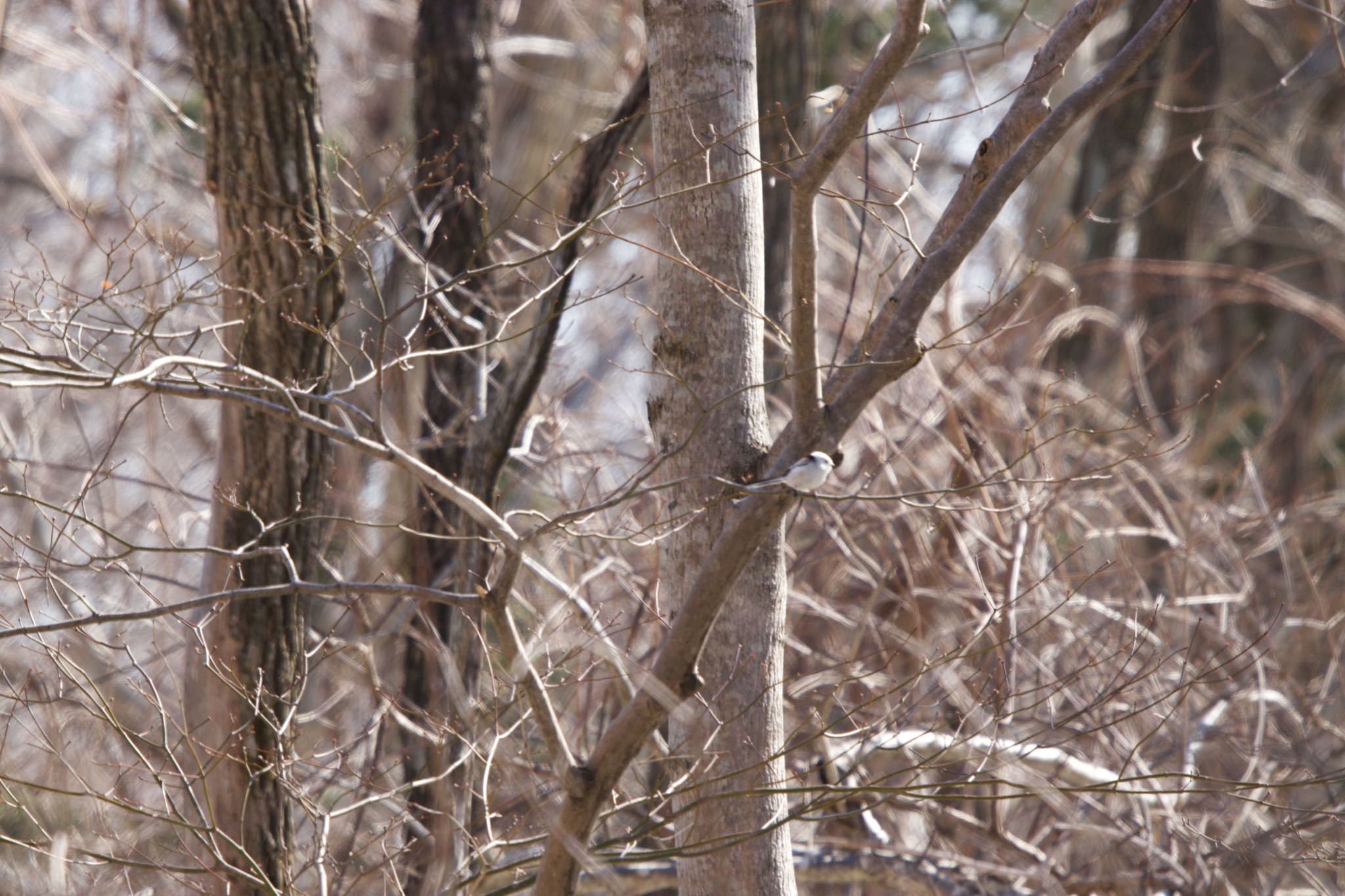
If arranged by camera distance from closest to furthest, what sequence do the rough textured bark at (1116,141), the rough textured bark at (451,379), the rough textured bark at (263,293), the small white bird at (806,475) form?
1. the small white bird at (806,475)
2. the rough textured bark at (263,293)
3. the rough textured bark at (451,379)
4. the rough textured bark at (1116,141)

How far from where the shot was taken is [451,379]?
190 inches

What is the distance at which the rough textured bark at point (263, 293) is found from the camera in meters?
3.49

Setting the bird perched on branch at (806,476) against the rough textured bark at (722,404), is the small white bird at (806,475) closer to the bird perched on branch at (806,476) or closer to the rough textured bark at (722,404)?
the bird perched on branch at (806,476)

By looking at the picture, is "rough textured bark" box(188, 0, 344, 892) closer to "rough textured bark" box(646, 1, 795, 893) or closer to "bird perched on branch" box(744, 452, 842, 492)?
"rough textured bark" box(646, 1, 795, 893)

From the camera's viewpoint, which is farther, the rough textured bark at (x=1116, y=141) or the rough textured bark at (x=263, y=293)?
the rough textured bark at (x=1116, y=141)

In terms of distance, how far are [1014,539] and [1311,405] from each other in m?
6.11

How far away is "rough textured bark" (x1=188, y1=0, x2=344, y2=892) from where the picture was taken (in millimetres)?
3492

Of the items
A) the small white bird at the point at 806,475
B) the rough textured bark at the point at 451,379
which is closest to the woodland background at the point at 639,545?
the rough textured bark at the point at 451,379

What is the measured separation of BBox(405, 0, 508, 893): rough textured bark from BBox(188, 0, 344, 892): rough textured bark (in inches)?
17.7

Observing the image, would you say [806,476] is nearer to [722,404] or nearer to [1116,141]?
[722,404]


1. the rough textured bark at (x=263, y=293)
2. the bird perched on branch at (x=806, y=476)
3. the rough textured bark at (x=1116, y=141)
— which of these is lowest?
the bird perched on branch at (x=806, y=476)

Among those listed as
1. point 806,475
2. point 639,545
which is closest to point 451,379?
point 639,545

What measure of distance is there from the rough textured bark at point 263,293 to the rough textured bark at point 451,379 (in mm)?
450

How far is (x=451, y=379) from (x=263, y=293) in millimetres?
1336
